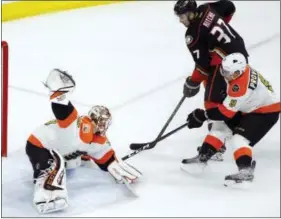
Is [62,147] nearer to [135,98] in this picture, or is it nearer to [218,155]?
[218,155]

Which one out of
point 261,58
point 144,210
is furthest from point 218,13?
point 261,58

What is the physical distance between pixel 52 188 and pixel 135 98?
123cm

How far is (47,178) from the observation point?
2176 mm

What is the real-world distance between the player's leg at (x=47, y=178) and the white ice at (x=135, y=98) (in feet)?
0.16

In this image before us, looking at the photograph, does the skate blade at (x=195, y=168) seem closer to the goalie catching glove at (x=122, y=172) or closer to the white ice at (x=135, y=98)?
the white ice at (x=135, y=98)

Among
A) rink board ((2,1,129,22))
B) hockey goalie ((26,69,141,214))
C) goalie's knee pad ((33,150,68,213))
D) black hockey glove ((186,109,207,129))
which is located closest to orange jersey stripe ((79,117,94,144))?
hockey goalie ((26,69,141,214))

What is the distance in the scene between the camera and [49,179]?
7.12ft

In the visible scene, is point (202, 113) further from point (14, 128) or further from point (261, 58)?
point (261, 58)

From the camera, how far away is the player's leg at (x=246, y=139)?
2.39 meters

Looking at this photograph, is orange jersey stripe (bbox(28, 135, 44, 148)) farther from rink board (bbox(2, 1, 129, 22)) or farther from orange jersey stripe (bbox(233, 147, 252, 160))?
rink board (bbox(2, 1, 129, 22))

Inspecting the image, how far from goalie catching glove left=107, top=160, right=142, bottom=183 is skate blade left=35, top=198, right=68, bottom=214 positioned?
0.26 m

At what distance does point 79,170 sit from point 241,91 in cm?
64

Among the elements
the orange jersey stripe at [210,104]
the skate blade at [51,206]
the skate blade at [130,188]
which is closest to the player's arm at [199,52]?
the orange jersey stripe at [210,104]

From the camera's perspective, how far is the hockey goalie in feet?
7.03
